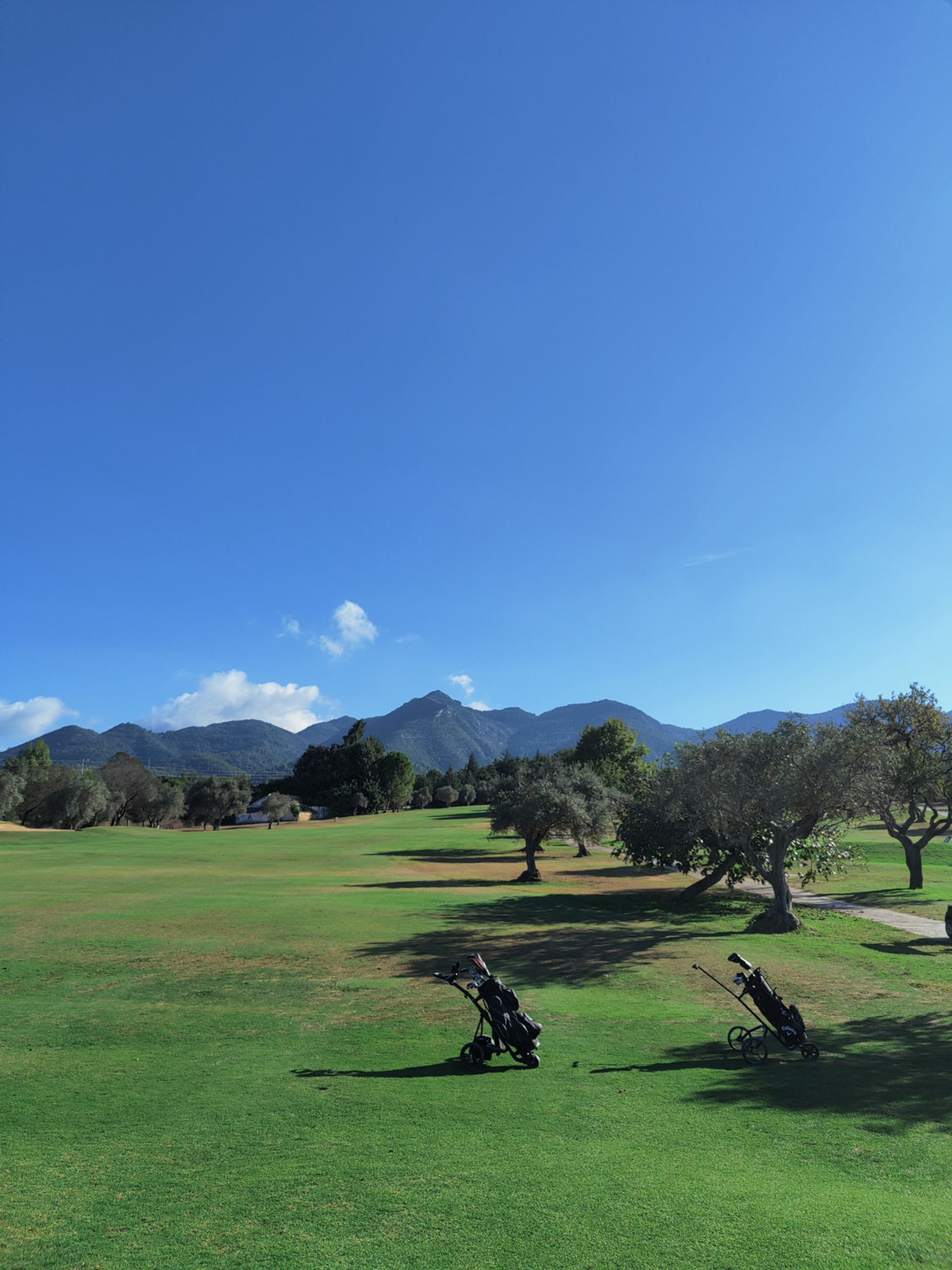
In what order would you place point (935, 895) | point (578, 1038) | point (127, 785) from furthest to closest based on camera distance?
point (127, 785), point (935, 895), point (578, 1038)

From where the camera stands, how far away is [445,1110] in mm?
9859

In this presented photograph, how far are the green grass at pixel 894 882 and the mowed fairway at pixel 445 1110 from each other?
40.4 feet

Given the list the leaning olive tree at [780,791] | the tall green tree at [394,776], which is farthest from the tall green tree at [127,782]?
the leaning olive tree at [780,791]

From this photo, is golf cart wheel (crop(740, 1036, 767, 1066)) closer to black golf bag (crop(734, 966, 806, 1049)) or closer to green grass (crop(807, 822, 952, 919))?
black golf bag (crop(734, 966, 806, 1049))

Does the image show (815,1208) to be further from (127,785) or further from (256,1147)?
(127,785)

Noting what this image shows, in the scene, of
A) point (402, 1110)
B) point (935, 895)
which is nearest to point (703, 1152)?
point (402, 1110)

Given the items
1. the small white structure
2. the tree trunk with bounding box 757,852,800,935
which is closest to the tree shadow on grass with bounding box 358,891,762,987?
the tree trunk with bounding box 757,852,800,935

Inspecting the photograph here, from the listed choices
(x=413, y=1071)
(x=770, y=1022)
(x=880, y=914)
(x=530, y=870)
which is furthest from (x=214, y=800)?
(x=770, y=1022)

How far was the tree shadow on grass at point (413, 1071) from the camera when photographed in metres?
11.4

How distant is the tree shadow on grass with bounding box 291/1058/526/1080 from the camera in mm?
11383

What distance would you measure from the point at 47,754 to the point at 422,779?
8184cm

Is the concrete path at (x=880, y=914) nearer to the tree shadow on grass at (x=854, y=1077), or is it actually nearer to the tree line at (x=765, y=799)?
the tree line at (x=765, y=799)

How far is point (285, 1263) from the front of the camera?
243 inches

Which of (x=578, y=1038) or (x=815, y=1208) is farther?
(x=578, y=1038)
